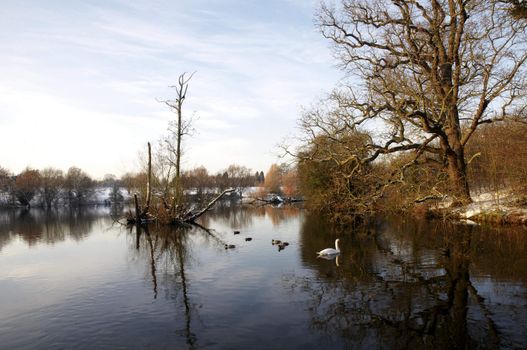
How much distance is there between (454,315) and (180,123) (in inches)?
1027

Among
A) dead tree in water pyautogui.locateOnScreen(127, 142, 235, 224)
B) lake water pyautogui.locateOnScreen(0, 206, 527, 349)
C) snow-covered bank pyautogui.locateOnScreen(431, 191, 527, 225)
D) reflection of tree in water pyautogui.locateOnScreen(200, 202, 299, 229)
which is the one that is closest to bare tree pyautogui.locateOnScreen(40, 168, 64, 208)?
reflection of tree in water pyautogui.locateOnScreen(200, 202, 299, 229)

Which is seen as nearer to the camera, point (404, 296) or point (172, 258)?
point (404, 296)

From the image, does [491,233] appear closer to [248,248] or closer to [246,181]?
[248,248]

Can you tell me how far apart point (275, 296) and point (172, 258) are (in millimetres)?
6907

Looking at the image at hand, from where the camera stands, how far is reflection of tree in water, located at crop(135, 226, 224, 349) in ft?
30.4

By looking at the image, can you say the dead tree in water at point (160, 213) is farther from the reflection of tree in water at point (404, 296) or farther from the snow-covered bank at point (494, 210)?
the reflection of tree in water at point (404, 296)

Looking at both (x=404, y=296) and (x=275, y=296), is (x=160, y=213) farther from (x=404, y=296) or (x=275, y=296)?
(x=404, y=296)

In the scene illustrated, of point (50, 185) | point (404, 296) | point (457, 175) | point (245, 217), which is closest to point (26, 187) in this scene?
point (50, 185)

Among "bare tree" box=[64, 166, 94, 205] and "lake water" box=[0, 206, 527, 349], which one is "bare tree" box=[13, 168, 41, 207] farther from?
"lake water" box=[0, 206, 527, 349]

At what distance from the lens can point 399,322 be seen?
770cm

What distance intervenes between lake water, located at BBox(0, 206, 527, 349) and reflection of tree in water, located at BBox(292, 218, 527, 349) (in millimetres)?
32

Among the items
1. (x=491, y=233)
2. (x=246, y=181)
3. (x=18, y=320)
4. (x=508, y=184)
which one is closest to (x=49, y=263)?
(x=18, y=320)

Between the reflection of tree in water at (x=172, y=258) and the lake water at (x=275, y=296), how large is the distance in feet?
0.18

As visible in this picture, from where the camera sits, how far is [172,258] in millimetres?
15602
